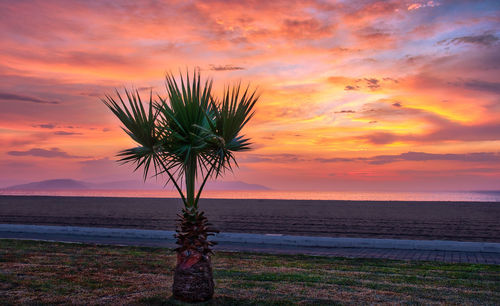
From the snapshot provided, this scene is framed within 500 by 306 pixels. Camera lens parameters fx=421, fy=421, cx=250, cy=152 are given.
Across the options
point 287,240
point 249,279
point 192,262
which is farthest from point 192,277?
point 287,240

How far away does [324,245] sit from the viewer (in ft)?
48.6

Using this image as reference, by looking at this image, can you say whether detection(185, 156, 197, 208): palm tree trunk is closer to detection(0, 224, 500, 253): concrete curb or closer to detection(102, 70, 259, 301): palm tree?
detection(102, 70, 259, 301): palm tree

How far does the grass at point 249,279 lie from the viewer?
24.5 feet

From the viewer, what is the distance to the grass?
748 centimetres

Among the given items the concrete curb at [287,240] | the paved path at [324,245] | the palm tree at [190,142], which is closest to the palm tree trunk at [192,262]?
the palm tree at [190,142]

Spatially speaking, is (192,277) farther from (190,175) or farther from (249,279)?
(249,279)

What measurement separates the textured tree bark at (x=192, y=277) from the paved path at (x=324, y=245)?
675 centimetres

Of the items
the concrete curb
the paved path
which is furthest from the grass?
the concrete curb

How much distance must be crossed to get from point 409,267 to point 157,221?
57.9ft

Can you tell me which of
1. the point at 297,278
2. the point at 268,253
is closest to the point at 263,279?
the point at 297,278

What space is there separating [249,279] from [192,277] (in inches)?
98.1

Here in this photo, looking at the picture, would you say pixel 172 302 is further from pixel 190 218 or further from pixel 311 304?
pixel 311 304

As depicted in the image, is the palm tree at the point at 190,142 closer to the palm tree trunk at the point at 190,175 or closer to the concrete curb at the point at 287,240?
the palm tree trunk at the point at 190,175

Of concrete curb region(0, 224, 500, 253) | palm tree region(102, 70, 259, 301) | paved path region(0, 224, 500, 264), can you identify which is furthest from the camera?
concrete curb region(0, 224, 500, 253)
